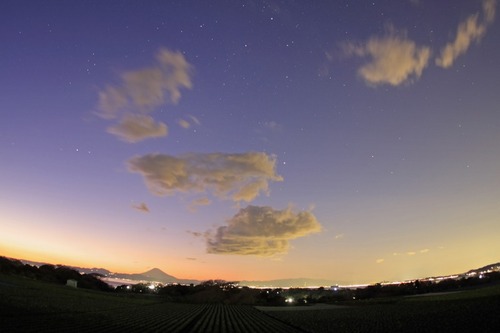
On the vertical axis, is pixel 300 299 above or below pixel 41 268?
below

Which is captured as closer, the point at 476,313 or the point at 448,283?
the point at 476,313

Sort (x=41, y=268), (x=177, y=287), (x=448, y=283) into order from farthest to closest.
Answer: (x=177, y=287), (x=41, y=268), (x=448, y=283)

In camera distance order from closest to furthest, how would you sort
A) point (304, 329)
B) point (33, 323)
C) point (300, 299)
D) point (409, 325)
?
point (33, 323)
point (409, 325)
point (304, 329)
point (300, 299)

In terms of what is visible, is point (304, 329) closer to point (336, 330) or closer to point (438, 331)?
point (336, 330)

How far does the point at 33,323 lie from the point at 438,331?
37009 mm

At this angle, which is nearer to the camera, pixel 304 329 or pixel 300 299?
pixel 304 329

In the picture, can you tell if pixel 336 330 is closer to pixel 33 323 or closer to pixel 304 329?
pixel 304 329

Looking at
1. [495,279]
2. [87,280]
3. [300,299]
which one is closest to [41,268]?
[87,280]

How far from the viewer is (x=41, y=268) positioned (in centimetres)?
16400

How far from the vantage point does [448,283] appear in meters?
134

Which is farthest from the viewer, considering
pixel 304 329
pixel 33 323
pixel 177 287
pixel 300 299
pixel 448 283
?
pixel 177 287

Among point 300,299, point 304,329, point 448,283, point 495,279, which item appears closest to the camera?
point 304,329

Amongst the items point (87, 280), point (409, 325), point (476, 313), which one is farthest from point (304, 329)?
point (87, 280)

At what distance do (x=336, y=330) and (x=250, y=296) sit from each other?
434 ft
